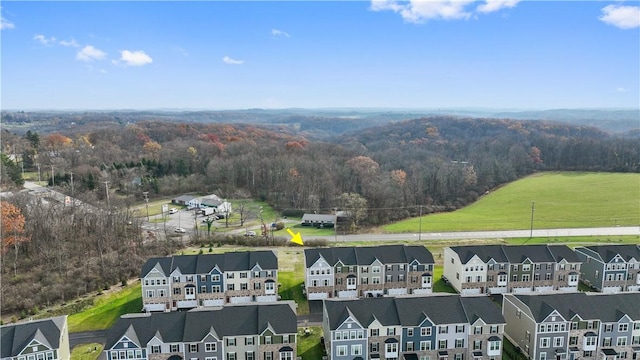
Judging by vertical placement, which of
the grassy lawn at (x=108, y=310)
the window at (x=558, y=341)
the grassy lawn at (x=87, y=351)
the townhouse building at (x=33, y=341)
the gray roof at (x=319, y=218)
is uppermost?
the townhouse building at (x=33, y=341)

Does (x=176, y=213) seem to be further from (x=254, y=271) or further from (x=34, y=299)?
(x=254, y=271)

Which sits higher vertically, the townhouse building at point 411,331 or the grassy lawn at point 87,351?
the townhouse building at point 411,331

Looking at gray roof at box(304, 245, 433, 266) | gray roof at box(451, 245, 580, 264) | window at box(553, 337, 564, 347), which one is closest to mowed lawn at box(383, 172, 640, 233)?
gray roof at box(451, 245, 580, 264)

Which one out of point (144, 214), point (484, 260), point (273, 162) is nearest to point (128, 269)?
point (144, 214)

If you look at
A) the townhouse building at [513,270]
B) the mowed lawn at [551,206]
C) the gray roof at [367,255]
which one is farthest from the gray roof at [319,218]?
the townhouse building at [513,270]

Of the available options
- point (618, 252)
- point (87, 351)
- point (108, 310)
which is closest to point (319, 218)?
point (108, 310)

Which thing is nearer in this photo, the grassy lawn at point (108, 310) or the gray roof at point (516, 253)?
the grassy lawn at point (108, 310)

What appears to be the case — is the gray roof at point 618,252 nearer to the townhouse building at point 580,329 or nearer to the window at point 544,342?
the townhouse building at point 580,329
